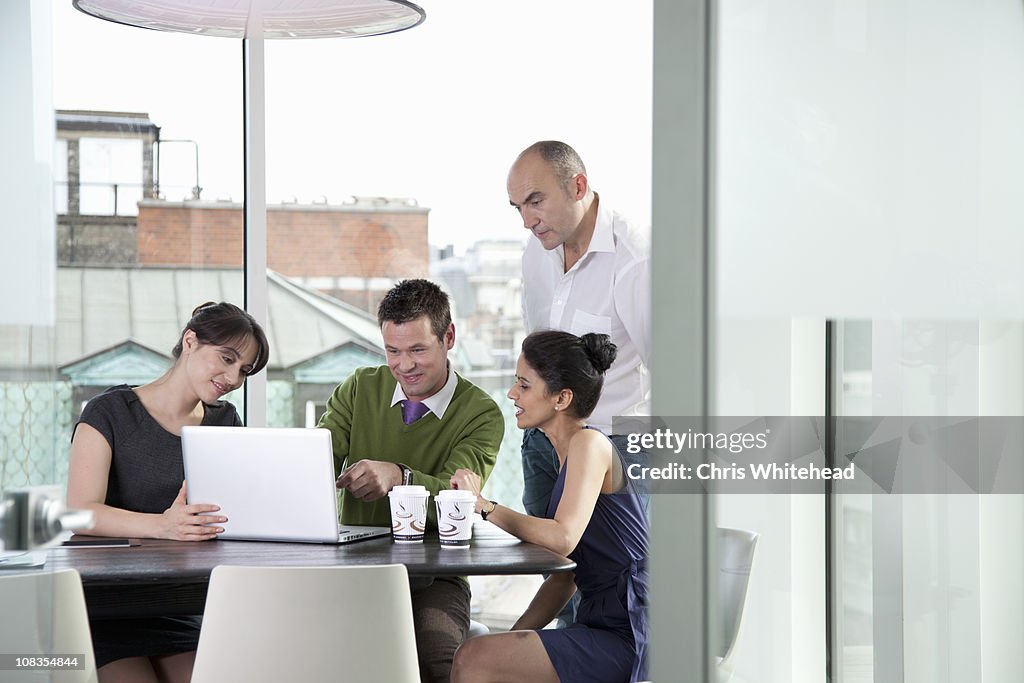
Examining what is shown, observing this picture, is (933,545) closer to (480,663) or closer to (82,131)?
(480,663)

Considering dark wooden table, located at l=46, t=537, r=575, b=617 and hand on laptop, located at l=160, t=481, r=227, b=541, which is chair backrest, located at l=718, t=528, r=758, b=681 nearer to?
dark wooden table, located at l=46, t=537, r=575, b=617

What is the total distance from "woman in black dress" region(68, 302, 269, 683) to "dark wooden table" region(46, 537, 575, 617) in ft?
0.21

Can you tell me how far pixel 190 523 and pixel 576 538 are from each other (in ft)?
2.62

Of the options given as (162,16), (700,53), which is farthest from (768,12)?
(162,16)

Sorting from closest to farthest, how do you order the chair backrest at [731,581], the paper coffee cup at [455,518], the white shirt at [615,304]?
the chair backrest at [731,581] < the paper coffee cup at [455,518] < the white shirt at [615,304]

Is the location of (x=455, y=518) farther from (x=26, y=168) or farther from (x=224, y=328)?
(x=26, y=168)

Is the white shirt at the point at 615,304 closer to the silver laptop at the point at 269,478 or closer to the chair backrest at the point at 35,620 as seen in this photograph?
the silver laptop at the point at 269,478

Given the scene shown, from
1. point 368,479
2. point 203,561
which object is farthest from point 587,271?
point 203,561

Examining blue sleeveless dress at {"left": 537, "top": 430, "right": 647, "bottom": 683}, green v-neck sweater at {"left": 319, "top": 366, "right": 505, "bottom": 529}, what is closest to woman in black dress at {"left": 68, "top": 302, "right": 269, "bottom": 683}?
green v-neck sweater at {"left": 319, "top": 366, "right": 505, "bottom": 529}

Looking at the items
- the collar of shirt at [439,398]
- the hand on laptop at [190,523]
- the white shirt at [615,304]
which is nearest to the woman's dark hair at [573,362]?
the collar of shirt at [439,398]

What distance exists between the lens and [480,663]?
2.21 metres

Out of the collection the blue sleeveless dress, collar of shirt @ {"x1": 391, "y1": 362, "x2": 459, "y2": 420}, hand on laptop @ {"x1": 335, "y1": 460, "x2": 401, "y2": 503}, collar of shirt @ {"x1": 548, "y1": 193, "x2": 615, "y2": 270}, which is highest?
collar of shirt @ {"x1": 548, "y1": 193, "x2": 615, "y2": 270}

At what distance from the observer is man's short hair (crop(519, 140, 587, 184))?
2.96 meters

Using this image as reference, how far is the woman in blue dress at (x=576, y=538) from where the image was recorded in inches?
87.2
